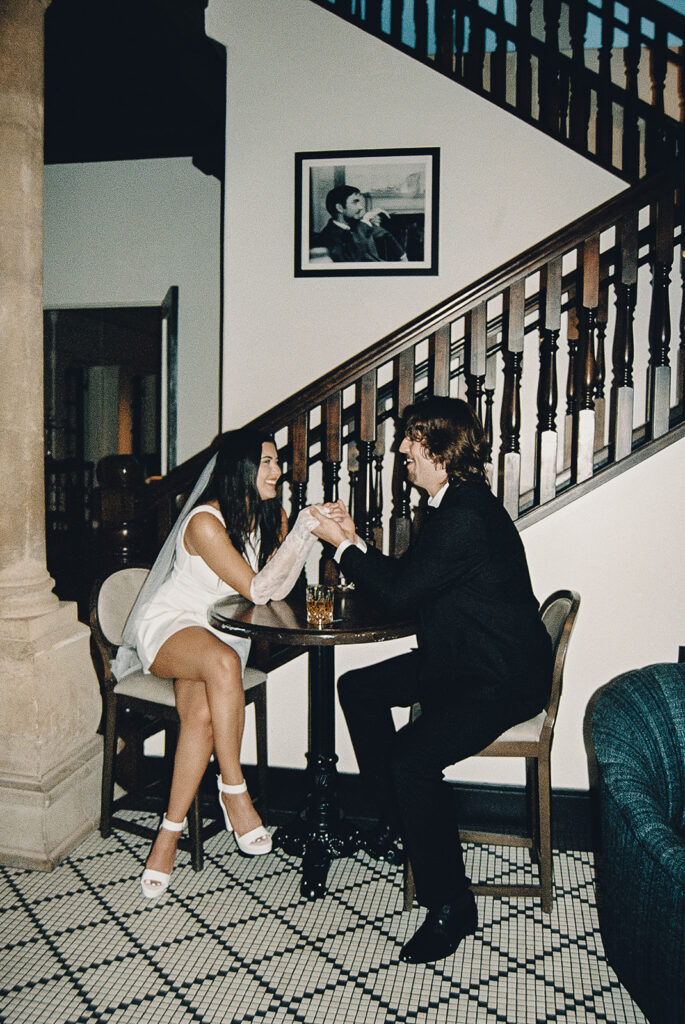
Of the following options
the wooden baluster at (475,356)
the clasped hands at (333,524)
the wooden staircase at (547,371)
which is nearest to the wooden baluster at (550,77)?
the wooden staircase at (547,371)

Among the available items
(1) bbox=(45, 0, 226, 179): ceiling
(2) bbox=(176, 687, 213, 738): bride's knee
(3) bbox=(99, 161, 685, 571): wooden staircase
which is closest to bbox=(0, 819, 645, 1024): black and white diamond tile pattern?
(2) bbox=(176, 687, 213, 738): bride's knee

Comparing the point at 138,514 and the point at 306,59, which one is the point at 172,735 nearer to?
the point at 138,514

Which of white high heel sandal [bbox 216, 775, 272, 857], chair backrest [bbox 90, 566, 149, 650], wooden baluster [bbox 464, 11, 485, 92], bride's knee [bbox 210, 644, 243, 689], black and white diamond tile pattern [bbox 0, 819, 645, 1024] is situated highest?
wooden baluster [bbox 464, 11, 485, 92]

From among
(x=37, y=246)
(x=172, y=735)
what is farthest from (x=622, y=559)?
(x=37, y=246)

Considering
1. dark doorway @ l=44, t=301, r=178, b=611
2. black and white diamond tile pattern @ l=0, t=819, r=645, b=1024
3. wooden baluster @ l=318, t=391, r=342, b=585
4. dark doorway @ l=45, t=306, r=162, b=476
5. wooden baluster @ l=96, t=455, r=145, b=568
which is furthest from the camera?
dark doorway @ l=45, t=306, r=162, b=476

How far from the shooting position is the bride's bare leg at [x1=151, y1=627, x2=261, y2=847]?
2412 millimetres

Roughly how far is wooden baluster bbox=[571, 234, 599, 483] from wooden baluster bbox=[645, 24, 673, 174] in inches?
43.0

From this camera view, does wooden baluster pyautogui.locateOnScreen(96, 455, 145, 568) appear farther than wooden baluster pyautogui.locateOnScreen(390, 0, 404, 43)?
No

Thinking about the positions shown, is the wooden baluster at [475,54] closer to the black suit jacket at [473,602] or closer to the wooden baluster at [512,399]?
the wooden baluster at [512,399]

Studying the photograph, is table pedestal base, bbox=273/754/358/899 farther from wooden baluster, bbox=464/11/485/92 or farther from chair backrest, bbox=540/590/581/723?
wooden baluster, bbox=464/11/485/92

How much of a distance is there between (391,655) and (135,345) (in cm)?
598

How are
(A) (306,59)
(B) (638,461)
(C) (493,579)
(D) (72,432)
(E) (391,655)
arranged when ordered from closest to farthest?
(C) (493,579)
(B) (638,461)
(E) (391,655)
(A) (306,59)
(D) (72,432)

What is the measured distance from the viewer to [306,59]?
372 centimetres

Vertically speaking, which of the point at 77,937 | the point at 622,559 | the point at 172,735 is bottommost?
the point at 77,937
